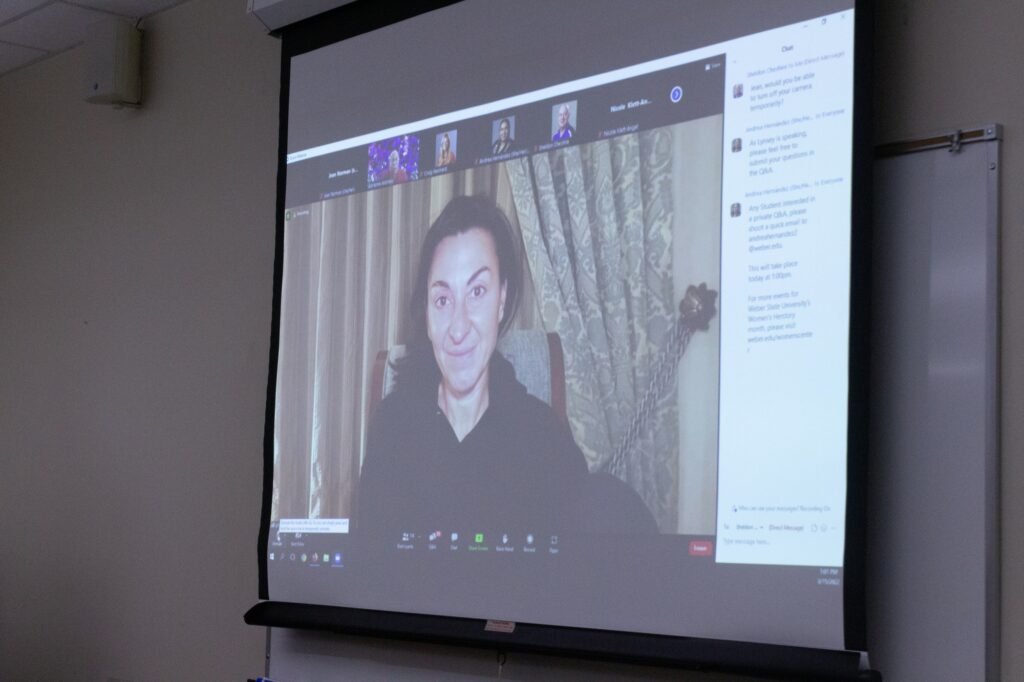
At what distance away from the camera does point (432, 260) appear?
2.59 meters

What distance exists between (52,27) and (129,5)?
365mm

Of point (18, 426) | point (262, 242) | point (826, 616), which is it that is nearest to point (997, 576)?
point (826, 616)

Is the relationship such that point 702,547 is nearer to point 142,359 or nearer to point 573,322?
point 573,322

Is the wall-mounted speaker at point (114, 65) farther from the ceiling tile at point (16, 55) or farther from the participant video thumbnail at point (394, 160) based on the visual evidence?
the participant video thumbnail at point (394, 160)

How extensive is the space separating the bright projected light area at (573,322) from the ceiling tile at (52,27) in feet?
3.41

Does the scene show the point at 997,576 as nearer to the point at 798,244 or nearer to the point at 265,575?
the point at 798,244

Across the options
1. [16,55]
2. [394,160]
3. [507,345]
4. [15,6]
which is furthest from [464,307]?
[16,55]

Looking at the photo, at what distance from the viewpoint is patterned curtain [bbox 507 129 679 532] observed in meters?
2.16

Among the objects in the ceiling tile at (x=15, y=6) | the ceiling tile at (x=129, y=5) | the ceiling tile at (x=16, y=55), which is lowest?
the ceiling tile at (x=16, y=55)

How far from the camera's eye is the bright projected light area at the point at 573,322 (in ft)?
6.50

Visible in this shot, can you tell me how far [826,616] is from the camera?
74.5 inches

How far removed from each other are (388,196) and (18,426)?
194cm

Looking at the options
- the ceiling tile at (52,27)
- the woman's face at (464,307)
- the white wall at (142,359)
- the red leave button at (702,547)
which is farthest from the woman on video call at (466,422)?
the ceiling tile at (52,27)

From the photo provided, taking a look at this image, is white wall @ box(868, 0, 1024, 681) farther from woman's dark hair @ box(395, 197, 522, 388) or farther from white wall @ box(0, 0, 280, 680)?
white wall @ box(0, 0, 280, 680)
